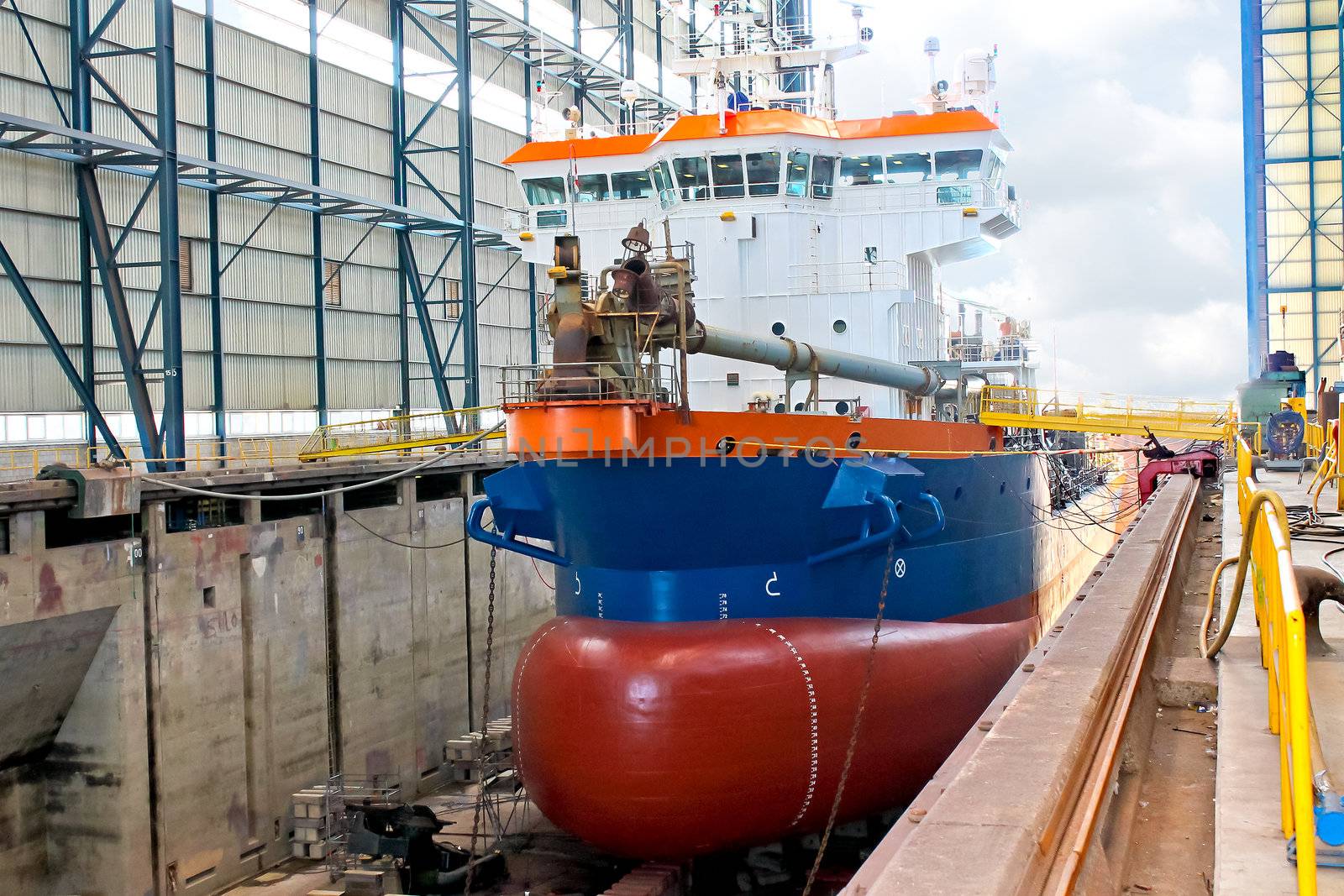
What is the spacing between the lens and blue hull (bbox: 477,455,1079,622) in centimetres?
962

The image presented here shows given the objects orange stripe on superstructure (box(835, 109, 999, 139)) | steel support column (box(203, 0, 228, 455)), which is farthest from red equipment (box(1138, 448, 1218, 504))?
steel support column (box(203, 0, 228, 455))

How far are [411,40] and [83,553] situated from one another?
18973 millimetres

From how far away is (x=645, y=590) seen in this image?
983cm

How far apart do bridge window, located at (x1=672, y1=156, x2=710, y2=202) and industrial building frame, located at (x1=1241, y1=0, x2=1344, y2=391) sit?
28927mm

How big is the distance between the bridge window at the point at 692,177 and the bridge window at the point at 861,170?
1799mm

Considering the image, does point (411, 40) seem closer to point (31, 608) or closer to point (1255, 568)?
point (31, 608)

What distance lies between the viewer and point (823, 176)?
47.8 feet

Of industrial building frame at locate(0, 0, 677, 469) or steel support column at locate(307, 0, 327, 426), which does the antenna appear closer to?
industrial building frame at locate(0, 0, 677, 469)

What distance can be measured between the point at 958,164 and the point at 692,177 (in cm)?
338

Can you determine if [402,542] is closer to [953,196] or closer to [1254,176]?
[953,196]

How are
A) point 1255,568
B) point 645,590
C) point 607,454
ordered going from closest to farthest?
point 1255,568
point 607,454
point 645,590

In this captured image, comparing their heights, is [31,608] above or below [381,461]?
below

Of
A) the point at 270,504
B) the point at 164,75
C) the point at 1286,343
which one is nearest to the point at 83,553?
the point at 270,504

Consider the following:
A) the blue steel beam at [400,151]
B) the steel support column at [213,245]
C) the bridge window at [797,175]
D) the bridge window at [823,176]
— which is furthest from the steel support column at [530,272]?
the bridge window at [797,175]
